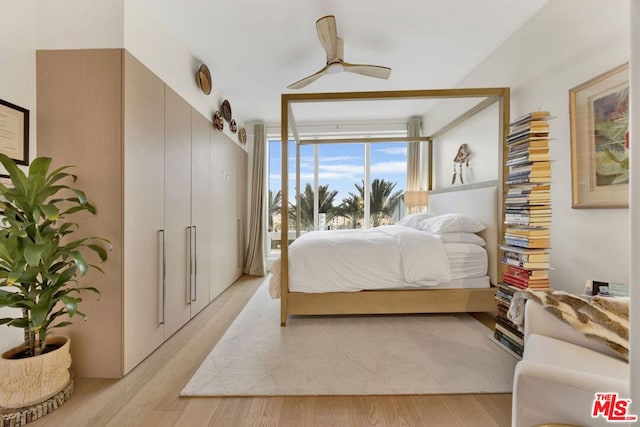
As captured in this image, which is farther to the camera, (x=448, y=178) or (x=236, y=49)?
(x=448, y=178)

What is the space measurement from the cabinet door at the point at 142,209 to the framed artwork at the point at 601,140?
9.72 feet

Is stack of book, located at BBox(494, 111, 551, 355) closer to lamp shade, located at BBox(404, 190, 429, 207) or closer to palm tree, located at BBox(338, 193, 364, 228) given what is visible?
lamp shade, located at BBox(404, 190, 429, 207)

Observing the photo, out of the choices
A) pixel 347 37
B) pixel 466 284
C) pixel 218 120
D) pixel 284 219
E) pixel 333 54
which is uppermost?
pixel 347 37

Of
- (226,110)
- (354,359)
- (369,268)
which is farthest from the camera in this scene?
(226,110)

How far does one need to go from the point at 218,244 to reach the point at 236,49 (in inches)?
86.7

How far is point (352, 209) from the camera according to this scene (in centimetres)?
513

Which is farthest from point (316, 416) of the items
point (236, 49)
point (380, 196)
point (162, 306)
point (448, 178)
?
point (380, 196)

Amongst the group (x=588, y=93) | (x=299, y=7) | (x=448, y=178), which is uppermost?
(x=299, y=7)

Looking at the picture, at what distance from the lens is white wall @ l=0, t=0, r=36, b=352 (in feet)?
5.40

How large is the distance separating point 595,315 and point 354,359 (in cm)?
136

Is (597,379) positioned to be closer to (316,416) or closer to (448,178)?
(316,416)

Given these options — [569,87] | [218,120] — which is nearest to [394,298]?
[569,87]

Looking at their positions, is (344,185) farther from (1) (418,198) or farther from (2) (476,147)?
(2) (476,147)

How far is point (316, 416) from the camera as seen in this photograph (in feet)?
4.85
